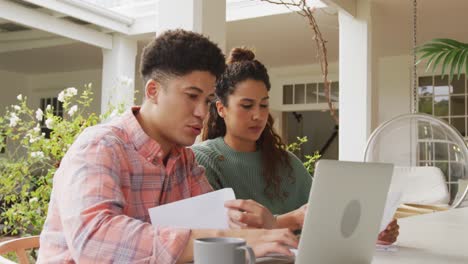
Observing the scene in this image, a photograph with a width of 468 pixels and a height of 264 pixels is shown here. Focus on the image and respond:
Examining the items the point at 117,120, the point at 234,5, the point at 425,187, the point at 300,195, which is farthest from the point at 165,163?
the point at 234,5

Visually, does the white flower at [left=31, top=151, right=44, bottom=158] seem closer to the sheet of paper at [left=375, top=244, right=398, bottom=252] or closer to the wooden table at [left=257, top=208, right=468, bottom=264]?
the wooden table at [left=257, top=208, right=468, bottom=264]

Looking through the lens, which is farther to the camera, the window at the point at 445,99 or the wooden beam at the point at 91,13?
the window at the point at 445,99

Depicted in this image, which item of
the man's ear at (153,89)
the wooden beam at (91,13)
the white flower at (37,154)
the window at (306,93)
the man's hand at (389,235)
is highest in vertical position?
the wooden beam at (91,13)

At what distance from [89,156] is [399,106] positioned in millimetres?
7803

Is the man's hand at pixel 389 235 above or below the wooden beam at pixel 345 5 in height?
below

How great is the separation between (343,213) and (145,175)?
20.5 inches

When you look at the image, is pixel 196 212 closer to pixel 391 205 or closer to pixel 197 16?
pixel 391 205

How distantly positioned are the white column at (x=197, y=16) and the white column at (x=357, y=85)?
3312mm

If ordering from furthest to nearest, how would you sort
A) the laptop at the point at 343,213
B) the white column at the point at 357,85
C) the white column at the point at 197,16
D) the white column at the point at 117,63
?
the white column at the point at 117,63 → the white column at the point at 357,85 → the white column at the point at 197,16 → the laptop at the point at 343,213

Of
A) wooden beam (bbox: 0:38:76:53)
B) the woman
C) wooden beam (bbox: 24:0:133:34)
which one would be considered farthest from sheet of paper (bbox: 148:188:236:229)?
wooden beam (bbox: 0:38:76:53)

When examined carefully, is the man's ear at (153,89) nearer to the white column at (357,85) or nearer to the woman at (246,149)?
the woman at (246,149)

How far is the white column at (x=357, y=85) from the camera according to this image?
5.84 m

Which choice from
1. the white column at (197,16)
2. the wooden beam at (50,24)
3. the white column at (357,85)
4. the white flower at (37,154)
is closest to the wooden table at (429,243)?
the white column at (197,16)

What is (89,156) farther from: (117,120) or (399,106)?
(399,106)
